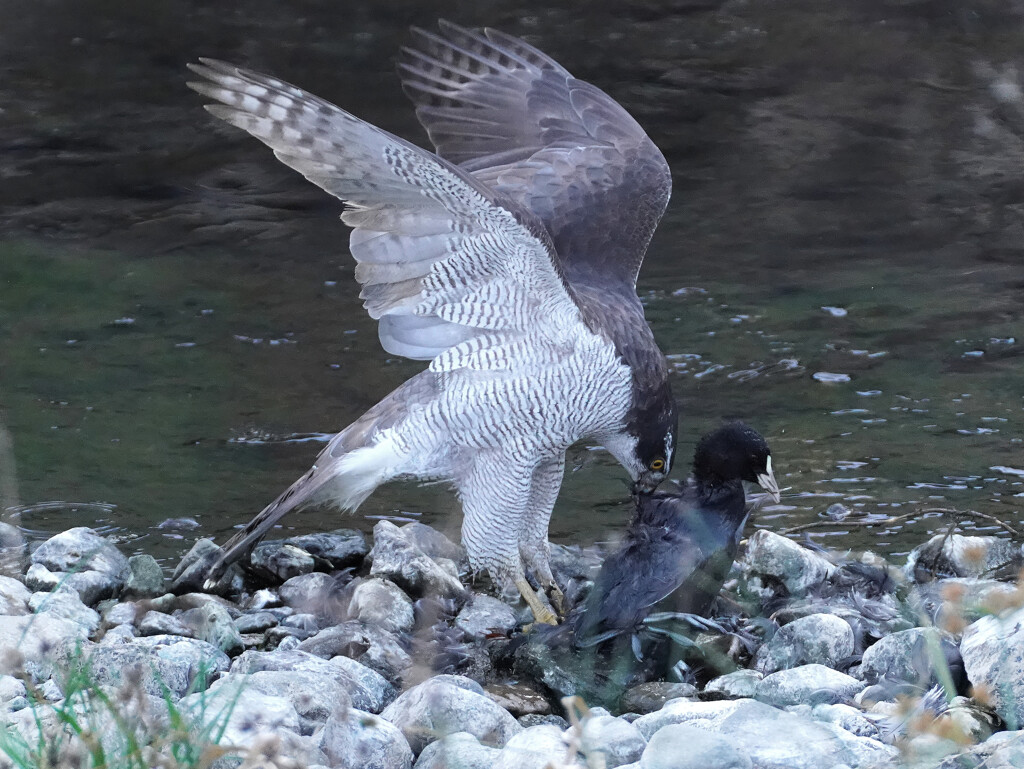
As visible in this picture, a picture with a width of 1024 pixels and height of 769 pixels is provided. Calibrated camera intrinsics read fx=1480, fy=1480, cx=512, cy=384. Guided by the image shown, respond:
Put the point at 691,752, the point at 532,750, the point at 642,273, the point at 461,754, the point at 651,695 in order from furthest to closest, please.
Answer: the point at 642,273, the point at 651,695, the point at 461,754, the point at 532,750, the point at 691,752

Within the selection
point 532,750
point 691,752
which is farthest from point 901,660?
point 532,750

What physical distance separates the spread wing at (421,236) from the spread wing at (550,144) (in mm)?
582

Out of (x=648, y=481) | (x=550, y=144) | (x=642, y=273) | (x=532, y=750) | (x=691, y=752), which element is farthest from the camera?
(x=642, y=273)

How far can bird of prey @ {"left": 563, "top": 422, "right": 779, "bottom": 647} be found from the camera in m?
4.26

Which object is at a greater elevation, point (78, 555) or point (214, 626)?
point (214, 626)

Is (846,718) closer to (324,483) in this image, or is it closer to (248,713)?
(248,713)

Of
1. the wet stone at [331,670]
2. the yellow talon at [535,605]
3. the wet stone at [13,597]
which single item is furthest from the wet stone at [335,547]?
the wet stone at [331,670]

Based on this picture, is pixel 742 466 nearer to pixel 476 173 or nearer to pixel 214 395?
pixel 476 173

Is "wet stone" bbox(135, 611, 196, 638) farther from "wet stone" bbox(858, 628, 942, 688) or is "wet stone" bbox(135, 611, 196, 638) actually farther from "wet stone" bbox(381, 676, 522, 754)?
"wet stone" bbox(858, 628, 942, 688)

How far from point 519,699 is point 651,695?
35 centimetres

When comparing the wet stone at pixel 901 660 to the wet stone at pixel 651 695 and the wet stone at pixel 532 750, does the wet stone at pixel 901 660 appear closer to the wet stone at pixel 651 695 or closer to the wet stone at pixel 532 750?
the wet stone at pixel 651 695

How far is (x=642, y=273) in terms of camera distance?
7.90m

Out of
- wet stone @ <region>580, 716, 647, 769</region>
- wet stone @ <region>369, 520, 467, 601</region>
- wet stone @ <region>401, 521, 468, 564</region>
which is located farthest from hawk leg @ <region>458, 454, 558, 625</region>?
wet stone @ <region>580, 716, 647, 769</region>

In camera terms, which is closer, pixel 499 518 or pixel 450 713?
pixel 450 713
